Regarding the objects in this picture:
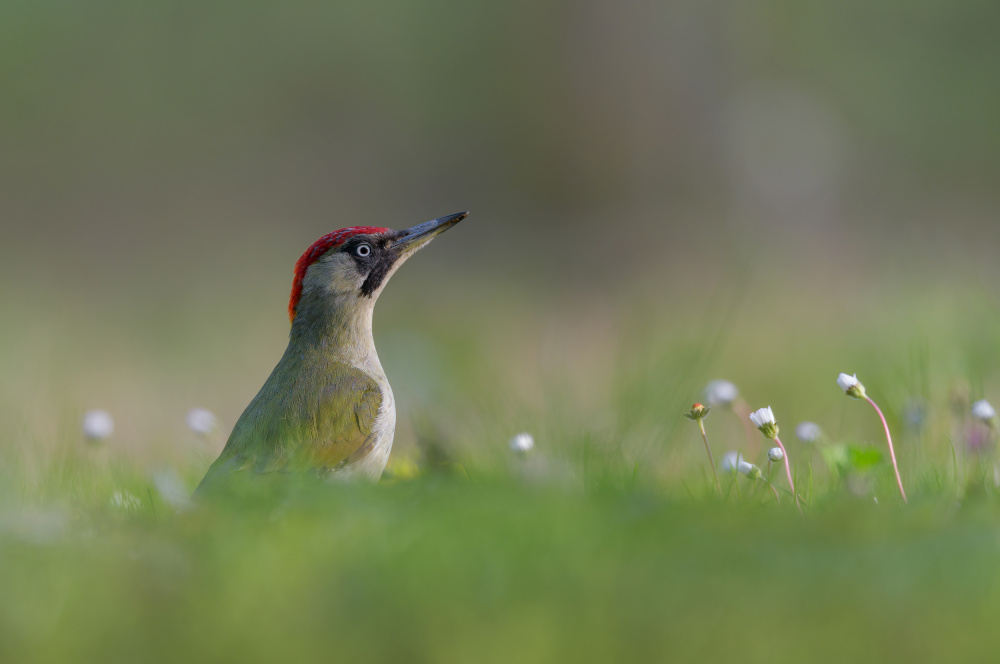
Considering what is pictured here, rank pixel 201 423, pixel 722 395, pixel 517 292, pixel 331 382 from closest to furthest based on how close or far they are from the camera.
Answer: pixel 722 395
pixel 201 423
pixel 331 382
pixel 517 292

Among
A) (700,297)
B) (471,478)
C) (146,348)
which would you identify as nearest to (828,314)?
(700,297)

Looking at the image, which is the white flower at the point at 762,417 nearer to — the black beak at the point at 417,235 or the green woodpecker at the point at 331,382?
the green woodpecker at the point at 331,382

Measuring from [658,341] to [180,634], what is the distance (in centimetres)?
443

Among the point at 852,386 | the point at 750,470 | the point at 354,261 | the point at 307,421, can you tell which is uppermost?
the point at 354,261

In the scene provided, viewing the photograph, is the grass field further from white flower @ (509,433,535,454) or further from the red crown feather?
the red crown feather

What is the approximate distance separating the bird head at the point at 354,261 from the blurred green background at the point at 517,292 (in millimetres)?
645

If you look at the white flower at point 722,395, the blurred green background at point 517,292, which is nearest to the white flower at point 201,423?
the blurred green background at point 517,292

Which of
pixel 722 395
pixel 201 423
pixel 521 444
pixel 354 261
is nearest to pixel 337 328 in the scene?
pixel 354 261

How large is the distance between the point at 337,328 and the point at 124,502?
1.36m

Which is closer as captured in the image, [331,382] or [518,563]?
[518,563]

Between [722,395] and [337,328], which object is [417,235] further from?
[722,395]

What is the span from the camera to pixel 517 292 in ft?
28.5

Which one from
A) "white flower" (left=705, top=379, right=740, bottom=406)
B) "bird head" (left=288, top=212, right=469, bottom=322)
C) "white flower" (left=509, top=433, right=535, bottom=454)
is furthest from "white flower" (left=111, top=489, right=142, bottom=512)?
"white flower" (left=705, top=379, right=740, bottom=406)

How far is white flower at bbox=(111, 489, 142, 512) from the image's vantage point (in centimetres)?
211
